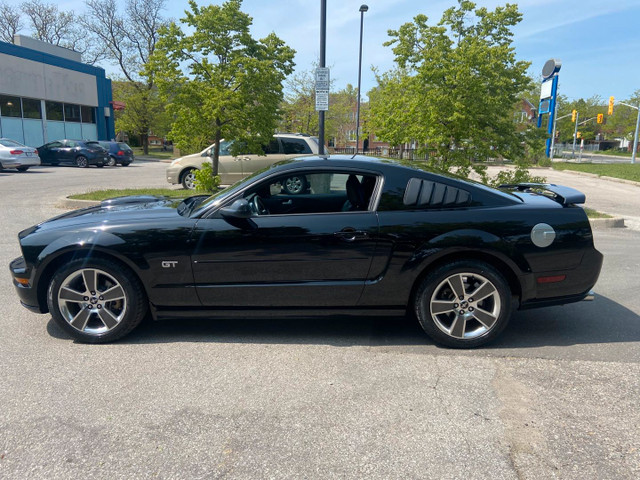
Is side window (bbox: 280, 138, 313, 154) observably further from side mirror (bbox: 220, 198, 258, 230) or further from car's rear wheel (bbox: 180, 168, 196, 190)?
side mirror (bbox: 220, 198, 258, 230)

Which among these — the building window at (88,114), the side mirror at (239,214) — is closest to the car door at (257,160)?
the side mirror at (239,214)

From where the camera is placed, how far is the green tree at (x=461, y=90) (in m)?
9.45

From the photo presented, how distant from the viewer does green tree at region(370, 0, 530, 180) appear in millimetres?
9453

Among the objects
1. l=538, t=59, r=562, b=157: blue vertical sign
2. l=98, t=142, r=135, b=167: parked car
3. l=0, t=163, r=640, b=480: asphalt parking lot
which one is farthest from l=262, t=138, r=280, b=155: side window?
l=98, t=142, r=135, b=167: parked car

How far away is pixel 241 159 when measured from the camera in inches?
542

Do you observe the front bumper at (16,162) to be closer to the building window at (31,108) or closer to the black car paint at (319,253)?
the building window at (31,108)

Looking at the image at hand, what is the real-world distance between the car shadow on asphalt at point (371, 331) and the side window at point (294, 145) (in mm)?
10211

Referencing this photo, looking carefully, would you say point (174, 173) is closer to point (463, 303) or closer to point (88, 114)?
point (463, 303)

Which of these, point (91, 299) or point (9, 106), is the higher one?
point (9, 106)

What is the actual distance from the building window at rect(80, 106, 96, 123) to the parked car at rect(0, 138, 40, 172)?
15.8m

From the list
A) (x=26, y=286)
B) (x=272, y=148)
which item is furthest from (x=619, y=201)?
(x=26, y=286)

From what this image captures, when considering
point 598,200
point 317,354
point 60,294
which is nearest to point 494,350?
point 317,354

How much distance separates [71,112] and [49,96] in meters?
2.84

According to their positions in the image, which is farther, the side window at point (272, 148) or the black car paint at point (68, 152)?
the black car paint at point (68, 152)
